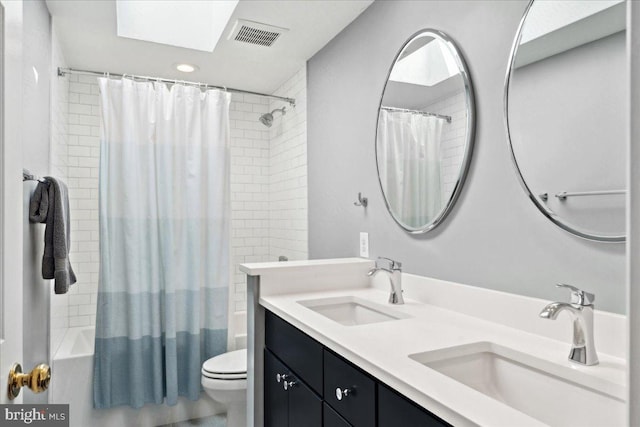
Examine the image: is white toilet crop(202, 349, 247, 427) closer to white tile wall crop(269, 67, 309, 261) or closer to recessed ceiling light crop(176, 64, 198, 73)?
white tile wall crop(269, 67, 309, 261)

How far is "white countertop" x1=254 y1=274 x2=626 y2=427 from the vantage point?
0.82 meters

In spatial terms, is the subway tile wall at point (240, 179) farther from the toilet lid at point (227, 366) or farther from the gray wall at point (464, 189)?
the gray wall at point (464, 189)

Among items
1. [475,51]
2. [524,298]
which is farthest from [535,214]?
[475,51]

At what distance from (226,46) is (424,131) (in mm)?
1590

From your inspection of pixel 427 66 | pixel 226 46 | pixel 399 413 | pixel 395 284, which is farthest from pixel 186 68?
pixel 399 413

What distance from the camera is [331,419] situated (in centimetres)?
131

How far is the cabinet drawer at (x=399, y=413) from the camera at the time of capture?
904 mm

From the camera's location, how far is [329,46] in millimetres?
2707

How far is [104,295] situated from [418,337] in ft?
6.33

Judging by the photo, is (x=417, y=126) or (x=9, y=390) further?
(x=417, y=126)

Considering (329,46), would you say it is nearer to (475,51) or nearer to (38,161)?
(475,51)

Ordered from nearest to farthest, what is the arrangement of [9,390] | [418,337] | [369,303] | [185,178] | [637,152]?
[637,152], [9,390], [418,337], [369,303], [185,178]

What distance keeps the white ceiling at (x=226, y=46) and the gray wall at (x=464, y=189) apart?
6.5 inches

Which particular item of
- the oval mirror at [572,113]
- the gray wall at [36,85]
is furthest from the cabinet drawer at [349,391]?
the gray wall at [36,85]
